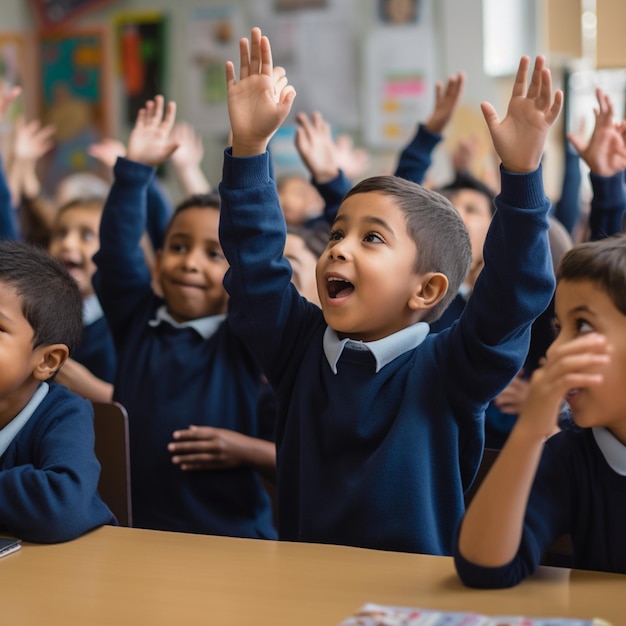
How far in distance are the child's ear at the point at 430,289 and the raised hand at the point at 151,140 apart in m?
0.94

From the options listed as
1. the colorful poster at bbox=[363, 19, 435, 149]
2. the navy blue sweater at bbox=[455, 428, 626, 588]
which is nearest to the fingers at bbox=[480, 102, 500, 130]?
the navy blue sweater at bbox=[455, 428, 626, 588]

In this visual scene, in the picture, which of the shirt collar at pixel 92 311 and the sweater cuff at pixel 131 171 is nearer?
the sweater cuff at pixel 131 171

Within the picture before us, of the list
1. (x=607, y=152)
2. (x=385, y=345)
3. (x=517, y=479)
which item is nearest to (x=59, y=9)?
(x=607, y=152)

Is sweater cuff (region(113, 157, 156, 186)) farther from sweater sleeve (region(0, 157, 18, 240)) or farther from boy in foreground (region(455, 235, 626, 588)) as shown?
boy in foreground (region(455, 235, 626, 588))

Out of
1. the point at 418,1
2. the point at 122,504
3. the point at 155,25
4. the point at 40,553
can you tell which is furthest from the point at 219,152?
the point at 40,553

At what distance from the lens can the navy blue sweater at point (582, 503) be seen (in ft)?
3.90

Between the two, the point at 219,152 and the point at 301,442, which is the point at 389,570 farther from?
the point at 219,152

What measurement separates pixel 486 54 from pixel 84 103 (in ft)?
8.31

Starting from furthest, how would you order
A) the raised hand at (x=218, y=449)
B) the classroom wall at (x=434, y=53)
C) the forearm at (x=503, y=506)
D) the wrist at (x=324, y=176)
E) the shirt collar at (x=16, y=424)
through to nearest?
1. the classroom wall at (x=434, y=53)
2. the wrist at (x=324, y=176)
3. the raised hand at (x=218, y=449)
4. the shirt collar at (x=16, y=424)
5. the forearm at (x=503, y=506)

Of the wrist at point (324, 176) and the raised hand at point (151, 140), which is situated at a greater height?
the raised hand at point (151, 140)

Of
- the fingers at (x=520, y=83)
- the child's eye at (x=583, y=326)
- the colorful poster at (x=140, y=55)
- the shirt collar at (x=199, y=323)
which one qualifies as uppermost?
the colorful poster at (x=140, y=55)

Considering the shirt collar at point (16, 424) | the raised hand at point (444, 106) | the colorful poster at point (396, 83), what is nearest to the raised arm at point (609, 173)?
the raised hand at point (444, 106)

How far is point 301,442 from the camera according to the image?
59.6 inches

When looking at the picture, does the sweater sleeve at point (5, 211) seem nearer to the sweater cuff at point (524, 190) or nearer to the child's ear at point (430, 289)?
the child's ear at point (430, 289)
